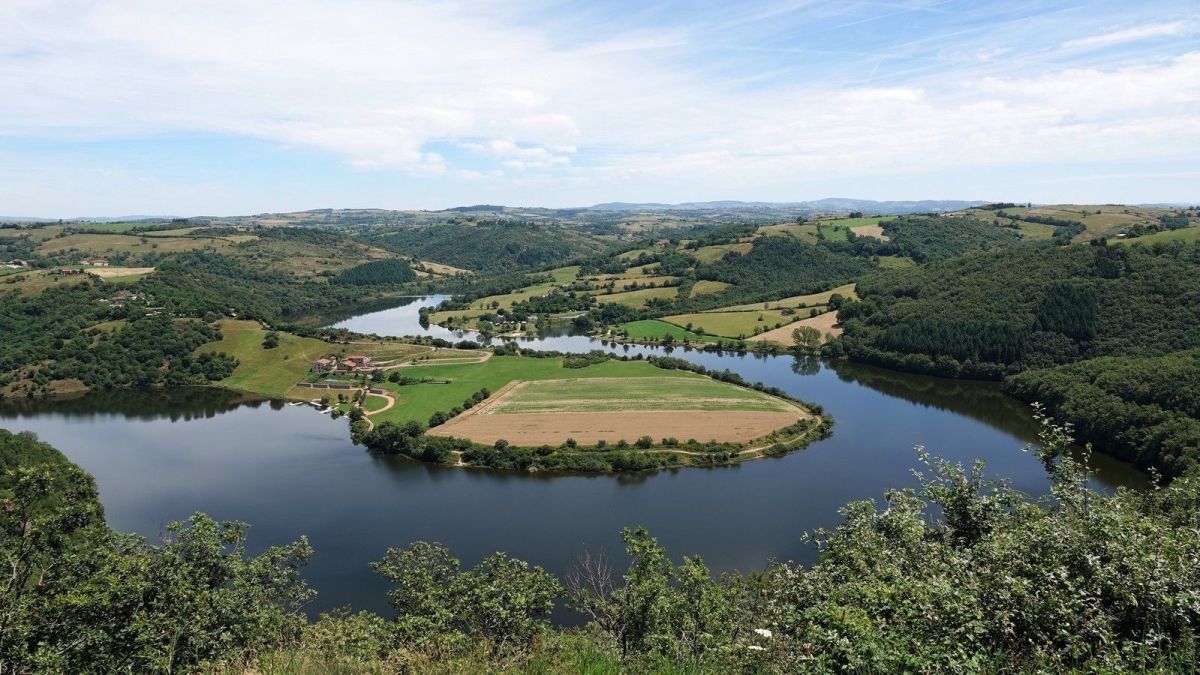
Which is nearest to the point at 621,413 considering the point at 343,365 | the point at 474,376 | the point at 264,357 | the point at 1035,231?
the point at 474,376

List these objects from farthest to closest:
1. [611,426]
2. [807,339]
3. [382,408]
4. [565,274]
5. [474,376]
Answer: [565,274] < [807,339] < [474,376] < [382,408] < [611,426]

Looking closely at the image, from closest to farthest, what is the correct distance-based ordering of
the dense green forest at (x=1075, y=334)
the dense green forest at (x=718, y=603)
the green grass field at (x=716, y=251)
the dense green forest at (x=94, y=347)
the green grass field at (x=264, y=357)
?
1. the dense green forest at (x=718, y=603)
2. the dense green forest at (x=1075, y=334)
3. the green grass field at (x=264, y=357)
4. the dense green forest at (x=94, y=347)
5. the green grass field at (x=716, y=251)

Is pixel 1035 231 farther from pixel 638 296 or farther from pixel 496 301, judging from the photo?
pixel 496 301

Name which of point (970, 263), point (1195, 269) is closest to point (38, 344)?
point (970, 263)

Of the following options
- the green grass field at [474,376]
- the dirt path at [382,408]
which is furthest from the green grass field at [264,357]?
the dirt path at [382,408]

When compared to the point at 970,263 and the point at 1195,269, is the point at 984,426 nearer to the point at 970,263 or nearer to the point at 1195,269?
the point at 1195,269

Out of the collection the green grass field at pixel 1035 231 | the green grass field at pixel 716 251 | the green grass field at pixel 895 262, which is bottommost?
the green grass field at pixel 895 262

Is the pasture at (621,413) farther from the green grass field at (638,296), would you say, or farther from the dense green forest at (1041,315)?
the green grass field at (638,296)
